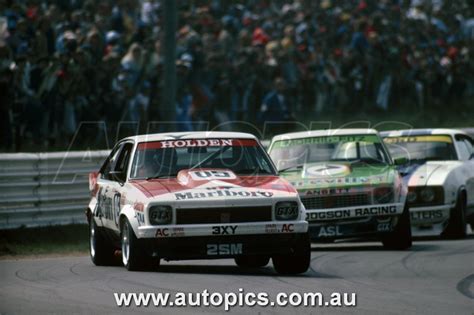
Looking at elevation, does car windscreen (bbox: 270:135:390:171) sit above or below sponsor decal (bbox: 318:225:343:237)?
above

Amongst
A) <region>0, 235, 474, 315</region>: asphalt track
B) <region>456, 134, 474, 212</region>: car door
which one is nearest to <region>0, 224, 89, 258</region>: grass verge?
<region>0, 235, 474, 315</region>: asphalt track

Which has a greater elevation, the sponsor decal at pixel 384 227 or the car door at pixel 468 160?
the car door at pixel 468 160

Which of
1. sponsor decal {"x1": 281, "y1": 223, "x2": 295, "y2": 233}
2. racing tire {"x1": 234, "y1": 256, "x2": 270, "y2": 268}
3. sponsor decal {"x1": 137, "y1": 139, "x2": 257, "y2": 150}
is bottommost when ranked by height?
racing tire {"x1": 234, "y1": 256, "x2": 270, "y2": 268}

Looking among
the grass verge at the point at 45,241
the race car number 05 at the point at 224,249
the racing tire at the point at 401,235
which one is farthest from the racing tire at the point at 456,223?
the race car number 05 at the point at 224,249

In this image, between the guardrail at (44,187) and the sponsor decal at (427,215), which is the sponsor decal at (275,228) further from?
the guardrail at (44,187)

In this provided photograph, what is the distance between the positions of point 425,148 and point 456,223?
1425mm

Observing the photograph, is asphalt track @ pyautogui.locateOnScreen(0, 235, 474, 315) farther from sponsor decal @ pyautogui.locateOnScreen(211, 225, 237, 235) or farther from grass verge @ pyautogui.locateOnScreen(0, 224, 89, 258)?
grass verge @ pyautogui.locateOnScreen(0, 224, 89, 258)

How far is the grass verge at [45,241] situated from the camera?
1358 cm

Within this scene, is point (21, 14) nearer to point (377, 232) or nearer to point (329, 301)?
point (377, 232)

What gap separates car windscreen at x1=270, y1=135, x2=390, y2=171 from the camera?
13820 millimetres

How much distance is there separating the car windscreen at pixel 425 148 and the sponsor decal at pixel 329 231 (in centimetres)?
294

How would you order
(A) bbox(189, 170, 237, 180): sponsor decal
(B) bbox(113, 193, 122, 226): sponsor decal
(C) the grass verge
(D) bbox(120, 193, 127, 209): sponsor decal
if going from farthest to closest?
(C) the grass verge, (B) bbox(113, 193, 122, 226): sponsor decal, (D) bbox(120, 193, 127, 209): sponsor decal, (A) bbox(189, 170, 237, 180): sponsor decal

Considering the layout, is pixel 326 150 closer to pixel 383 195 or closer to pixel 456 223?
pixel 383 195

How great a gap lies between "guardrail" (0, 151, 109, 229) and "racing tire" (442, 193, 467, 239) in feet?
15.7
